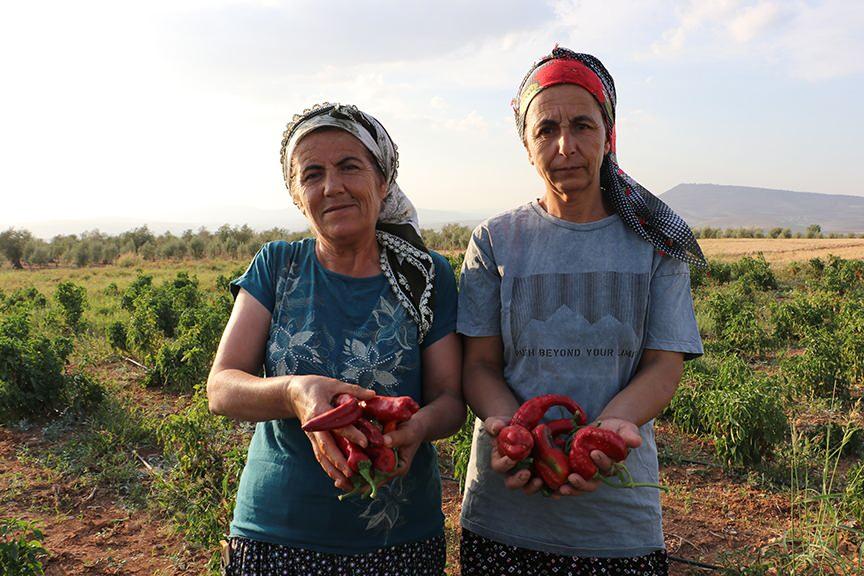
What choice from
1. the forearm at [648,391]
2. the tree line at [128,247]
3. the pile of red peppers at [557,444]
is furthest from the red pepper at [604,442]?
the tree line at [128,247]

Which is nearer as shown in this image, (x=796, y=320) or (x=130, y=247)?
(x=796, y=320)

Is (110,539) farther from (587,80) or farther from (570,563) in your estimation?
(587,80)

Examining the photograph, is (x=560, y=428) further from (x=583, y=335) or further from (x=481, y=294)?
(x=481, y=294)

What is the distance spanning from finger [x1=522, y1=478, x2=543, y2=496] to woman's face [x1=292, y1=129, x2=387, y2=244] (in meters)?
0.92

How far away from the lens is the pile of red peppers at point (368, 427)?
1.67m

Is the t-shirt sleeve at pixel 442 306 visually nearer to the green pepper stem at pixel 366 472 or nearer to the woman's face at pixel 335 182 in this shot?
the woman's face at pixel 335 182

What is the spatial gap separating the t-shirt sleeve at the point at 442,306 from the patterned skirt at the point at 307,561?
661 mm

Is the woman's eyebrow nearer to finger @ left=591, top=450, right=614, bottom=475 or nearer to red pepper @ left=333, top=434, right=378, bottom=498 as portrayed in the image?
red pepper @ left=333, top=434, right=378, bottom=498

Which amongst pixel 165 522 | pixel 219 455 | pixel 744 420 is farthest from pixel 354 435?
pixel 744 420

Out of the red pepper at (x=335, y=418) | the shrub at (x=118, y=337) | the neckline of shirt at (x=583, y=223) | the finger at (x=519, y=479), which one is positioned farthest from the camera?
the shrub at (x=118, y=337)

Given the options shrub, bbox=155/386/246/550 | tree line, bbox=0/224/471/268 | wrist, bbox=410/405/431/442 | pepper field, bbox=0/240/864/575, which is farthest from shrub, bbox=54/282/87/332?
tree line, bbox=0/224/471/268

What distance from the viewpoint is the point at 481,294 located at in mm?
2137

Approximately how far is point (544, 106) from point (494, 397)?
3.06ft

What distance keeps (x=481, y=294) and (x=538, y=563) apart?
874 mm
